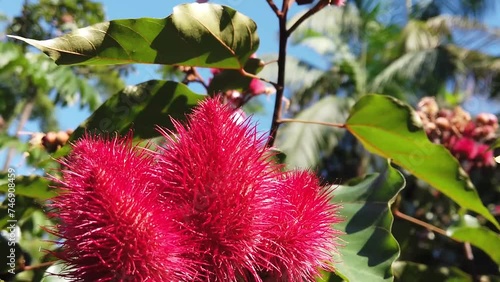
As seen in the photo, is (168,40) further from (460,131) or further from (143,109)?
(460,131)

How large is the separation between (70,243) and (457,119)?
1.68 m

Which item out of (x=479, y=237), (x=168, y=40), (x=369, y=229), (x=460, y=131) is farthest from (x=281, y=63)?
(x=460, y=131)

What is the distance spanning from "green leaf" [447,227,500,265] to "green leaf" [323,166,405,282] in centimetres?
53

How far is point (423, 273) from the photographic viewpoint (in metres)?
1.63

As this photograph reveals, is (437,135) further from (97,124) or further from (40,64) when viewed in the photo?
(40,64)

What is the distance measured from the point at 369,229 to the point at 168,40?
398 millimetres

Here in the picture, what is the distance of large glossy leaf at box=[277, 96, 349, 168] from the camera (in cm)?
1140

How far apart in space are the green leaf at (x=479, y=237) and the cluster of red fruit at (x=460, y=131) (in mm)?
389

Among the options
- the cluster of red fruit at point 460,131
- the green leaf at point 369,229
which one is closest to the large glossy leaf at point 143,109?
the green leaf at point 369,229

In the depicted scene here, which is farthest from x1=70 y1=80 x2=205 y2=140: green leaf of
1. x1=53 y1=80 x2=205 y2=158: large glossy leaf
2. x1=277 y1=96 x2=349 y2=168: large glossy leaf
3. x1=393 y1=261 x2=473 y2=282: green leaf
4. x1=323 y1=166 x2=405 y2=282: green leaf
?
x1=277 y1=96 x2=349 y2=168: large glossy leaf

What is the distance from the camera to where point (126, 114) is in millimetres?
1016

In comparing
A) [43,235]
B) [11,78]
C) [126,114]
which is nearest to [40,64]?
[11,78]

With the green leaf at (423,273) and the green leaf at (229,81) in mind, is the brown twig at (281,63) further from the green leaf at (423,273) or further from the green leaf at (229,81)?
the green leaf at (423,273)

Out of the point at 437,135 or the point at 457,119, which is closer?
the point at 437,135
